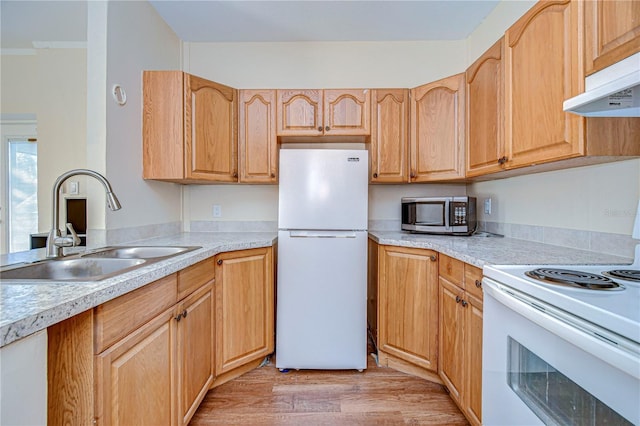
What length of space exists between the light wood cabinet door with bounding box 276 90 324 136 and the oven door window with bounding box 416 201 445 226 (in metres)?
0.96

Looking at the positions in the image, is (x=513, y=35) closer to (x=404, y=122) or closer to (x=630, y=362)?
(x=404, y=122)

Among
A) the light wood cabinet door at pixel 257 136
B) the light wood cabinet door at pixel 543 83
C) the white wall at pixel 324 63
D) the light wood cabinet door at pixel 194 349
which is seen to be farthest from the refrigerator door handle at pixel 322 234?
the white wall at pixel 324 63

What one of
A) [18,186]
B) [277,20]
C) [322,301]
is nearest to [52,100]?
[18,186]

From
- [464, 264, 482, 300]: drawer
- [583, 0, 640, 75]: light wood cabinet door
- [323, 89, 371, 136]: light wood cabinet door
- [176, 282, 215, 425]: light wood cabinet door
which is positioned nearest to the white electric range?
[464, 264, 482, 300]: drawer

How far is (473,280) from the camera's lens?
1329 millimetres

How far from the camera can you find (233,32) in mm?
2344

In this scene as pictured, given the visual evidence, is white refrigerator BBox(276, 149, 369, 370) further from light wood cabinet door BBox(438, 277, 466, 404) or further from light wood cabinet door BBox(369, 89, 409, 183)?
light wood cabinet door BBox(438, 277, 466, 404)

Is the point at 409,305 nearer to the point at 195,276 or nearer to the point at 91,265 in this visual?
the point at 195,276

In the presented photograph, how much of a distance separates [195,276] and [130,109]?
114 centimetres

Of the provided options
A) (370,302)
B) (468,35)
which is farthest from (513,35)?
(370,302)

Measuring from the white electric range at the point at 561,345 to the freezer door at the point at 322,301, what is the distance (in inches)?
35.6

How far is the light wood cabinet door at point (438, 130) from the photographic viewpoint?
197cm

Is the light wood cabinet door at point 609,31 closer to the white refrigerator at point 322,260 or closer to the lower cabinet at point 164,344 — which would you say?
the white refrigerator at point 322,260

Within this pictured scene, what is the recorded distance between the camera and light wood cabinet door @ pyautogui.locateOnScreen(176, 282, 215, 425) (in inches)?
51.4
